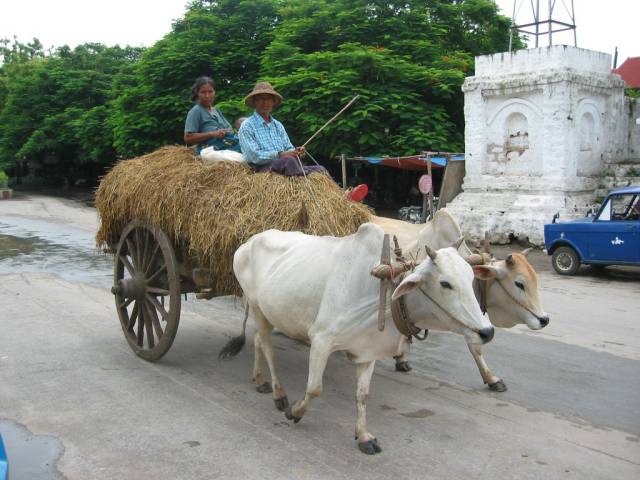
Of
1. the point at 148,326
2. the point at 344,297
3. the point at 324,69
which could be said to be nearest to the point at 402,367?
the point at 344,297

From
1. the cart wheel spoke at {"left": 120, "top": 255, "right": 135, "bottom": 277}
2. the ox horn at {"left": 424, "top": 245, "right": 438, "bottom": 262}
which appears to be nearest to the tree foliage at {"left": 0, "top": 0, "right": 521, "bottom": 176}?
the cart wheel spoke at {"left": 120, "top": 255, "right": 135, "bottom": 277}

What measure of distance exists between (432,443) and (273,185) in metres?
2.31

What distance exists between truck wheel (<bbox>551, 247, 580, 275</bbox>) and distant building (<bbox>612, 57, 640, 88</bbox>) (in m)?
30.0

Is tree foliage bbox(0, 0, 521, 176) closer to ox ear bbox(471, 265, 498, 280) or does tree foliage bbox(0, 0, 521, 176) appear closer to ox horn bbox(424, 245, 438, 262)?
ox ear bbox(471, 265, 498, 280)

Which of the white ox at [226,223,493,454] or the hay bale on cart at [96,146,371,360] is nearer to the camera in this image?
the white ox at [226,223,493,454]

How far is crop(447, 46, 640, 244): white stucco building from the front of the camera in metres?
14.8

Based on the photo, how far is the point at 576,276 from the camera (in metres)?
11.7

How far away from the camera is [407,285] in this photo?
3678 mm

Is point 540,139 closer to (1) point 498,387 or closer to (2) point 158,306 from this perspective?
(1) point 498,387

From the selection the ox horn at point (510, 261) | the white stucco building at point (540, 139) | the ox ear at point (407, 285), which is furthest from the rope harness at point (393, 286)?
the white stucco building at point (540, 139)

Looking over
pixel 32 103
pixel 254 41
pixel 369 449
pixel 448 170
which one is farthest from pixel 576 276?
pixel 32 103

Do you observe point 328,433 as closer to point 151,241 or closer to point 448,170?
point 151,241

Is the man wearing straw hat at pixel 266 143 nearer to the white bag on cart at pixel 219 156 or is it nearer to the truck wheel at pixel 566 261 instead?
the white bag on cart at pixel 219 156

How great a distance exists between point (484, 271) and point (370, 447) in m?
1.32
